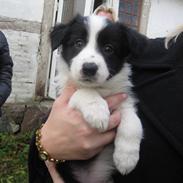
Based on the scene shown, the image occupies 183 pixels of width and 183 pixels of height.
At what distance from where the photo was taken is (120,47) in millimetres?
2471

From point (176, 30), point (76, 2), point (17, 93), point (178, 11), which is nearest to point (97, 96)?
point (176, 30)

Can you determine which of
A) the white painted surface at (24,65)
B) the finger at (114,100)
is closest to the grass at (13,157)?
the white painted surface at (24,65)

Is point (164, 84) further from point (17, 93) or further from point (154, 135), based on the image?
point (17, 93)

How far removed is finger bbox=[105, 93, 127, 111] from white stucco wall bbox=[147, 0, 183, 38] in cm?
603

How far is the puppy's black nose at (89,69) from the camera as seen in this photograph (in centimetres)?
227

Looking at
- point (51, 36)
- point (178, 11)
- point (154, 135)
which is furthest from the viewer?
point (178, 11)

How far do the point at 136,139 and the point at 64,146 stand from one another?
31cm

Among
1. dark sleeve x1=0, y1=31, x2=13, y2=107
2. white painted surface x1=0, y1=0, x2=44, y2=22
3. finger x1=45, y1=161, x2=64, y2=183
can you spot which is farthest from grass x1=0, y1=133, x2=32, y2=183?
finger x1=45, y1=161, x2=64, y2=183

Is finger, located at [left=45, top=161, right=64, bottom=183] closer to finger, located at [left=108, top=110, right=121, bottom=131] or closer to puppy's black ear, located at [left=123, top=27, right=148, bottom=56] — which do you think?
finger, located at [left=108, top=110, right=121, bottom=131]

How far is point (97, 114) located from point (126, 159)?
0.73ft

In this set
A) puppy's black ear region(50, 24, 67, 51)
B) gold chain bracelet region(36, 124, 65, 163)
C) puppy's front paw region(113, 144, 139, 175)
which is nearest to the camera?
puppy's front paw region(113, 144, 139, 175)

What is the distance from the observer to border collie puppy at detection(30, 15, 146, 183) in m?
2.26

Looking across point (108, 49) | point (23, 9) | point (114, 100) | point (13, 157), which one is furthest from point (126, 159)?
point (23, 9)

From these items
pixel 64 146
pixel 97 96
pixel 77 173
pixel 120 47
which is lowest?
pixel 77 173
